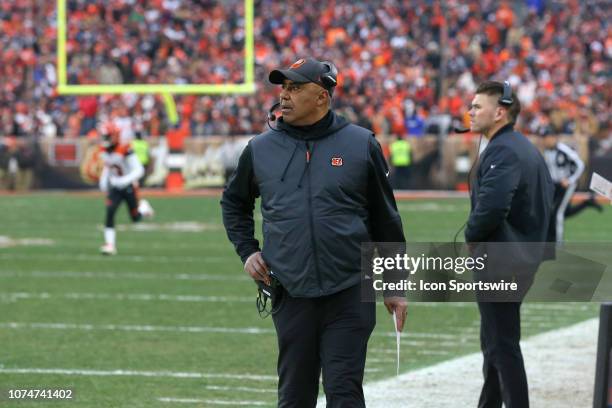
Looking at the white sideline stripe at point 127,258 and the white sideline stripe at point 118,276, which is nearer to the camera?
the white sideline stripe at point 118,276

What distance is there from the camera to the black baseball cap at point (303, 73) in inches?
219

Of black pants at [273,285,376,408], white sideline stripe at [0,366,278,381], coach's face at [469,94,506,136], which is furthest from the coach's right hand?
white sideline stripe at [0,366,278,381]

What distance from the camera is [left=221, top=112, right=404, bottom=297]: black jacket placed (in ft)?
18.0

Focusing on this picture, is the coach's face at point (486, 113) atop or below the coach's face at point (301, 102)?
below

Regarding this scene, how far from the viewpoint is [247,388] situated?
27.4ft

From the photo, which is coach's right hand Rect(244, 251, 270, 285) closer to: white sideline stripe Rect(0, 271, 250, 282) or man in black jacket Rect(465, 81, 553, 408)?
man in black jacket Rect(465, 81, 553, 408)

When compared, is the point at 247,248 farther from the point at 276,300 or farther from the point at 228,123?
the point at 228,123

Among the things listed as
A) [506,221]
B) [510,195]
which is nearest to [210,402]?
[506,221]

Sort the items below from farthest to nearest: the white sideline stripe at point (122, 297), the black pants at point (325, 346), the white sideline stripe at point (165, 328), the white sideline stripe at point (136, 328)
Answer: the white sideline stripe at point (122, 297) → the white sideline stripe at point (136, 328) → the white sideline stripe at point (165, 328) → the black pants at point (325, 346)

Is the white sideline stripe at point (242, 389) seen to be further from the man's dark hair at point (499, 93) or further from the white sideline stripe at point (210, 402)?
the man's dark hair at point (499, 93)

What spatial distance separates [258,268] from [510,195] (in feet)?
4.76

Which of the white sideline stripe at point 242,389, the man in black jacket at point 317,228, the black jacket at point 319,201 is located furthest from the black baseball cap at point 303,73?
the white sideline stripe at point 242,389

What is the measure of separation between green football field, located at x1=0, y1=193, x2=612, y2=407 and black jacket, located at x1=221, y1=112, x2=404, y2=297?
246 cm

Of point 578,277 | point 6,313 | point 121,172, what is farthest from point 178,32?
point 578,277
